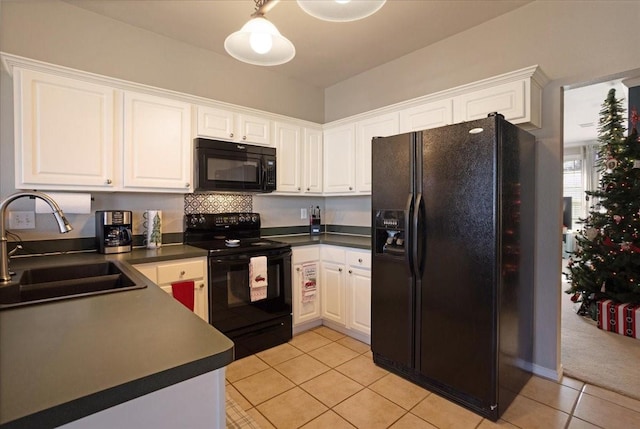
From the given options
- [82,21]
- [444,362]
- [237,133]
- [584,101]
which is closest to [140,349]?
[444,362]

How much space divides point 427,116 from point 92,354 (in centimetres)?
264

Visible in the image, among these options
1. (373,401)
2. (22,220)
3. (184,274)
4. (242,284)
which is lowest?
(373,401)

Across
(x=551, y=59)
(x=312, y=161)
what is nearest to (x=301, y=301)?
(x=312, y=161)

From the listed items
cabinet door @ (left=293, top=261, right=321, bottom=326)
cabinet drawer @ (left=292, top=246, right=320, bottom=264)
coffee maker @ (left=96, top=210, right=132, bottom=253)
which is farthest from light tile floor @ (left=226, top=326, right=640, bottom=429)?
coffee maker @ (left=96, top=210, right=132, bottom=253)

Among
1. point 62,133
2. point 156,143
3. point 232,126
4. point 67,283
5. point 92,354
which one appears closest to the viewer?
point 92,354

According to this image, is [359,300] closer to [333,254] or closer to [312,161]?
[333,254]

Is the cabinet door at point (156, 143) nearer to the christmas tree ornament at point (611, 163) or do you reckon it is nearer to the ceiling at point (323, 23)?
the ceiling at point (323, 23)

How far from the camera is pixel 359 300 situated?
2.86 metres

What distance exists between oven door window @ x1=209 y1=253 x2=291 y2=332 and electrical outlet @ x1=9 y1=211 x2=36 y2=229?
1.23 meters

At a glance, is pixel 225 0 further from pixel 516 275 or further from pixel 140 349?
pixel 516 275

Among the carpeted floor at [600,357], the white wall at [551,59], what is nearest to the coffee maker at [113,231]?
the white wall at [551,59]

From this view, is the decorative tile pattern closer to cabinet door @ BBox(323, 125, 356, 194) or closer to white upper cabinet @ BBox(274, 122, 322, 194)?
white upper cabinet @ BBox(274, 122, 322, 194)

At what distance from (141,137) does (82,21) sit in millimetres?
990

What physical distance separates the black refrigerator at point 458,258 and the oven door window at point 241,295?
2.92ft
